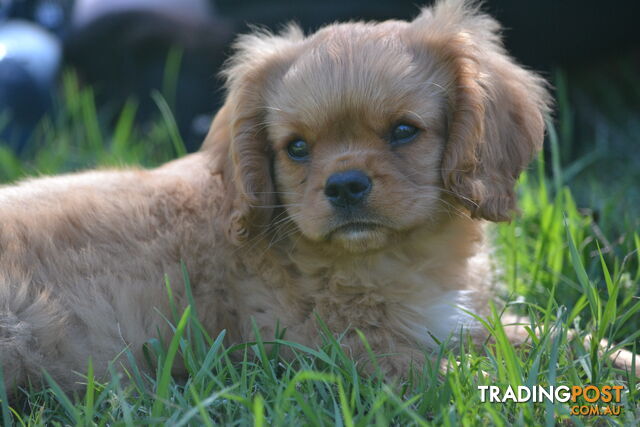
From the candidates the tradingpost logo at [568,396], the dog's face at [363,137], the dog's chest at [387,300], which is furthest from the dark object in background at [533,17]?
the tradingpost logo at [568,396]

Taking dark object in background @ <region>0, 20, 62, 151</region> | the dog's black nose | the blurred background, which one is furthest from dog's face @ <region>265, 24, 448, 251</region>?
dark object in background @ <region>0, 20, 62, 151</region>

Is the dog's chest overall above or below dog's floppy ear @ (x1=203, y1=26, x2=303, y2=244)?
below

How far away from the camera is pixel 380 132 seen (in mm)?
2844

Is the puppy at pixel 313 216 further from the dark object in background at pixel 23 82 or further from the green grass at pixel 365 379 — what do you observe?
the dark object in background at pixel 23 82

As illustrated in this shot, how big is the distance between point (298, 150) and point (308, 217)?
31 cm

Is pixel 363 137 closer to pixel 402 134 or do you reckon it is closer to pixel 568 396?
pixel 402 134

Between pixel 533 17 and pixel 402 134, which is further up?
pixel 402 134

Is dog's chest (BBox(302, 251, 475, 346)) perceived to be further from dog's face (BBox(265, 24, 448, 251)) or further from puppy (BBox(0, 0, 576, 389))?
dog's face (BBox(265, 24, 448, 251))

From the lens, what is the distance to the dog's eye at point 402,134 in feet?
9.33

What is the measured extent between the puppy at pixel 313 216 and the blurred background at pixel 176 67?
220 cm

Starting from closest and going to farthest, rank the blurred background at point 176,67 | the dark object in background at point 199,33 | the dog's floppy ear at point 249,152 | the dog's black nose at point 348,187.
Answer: the dog's black nose at point 348,187 < the dog's floppy ear at point 249,152 < the blurred background at point 176,67 < the dark object in background at point 199,33

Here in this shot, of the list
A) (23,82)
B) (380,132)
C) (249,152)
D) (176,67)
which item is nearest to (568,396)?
(380,132)

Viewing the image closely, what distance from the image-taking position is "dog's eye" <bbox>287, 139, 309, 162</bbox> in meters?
2.98

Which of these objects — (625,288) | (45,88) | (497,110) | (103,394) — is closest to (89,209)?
(103,394)
